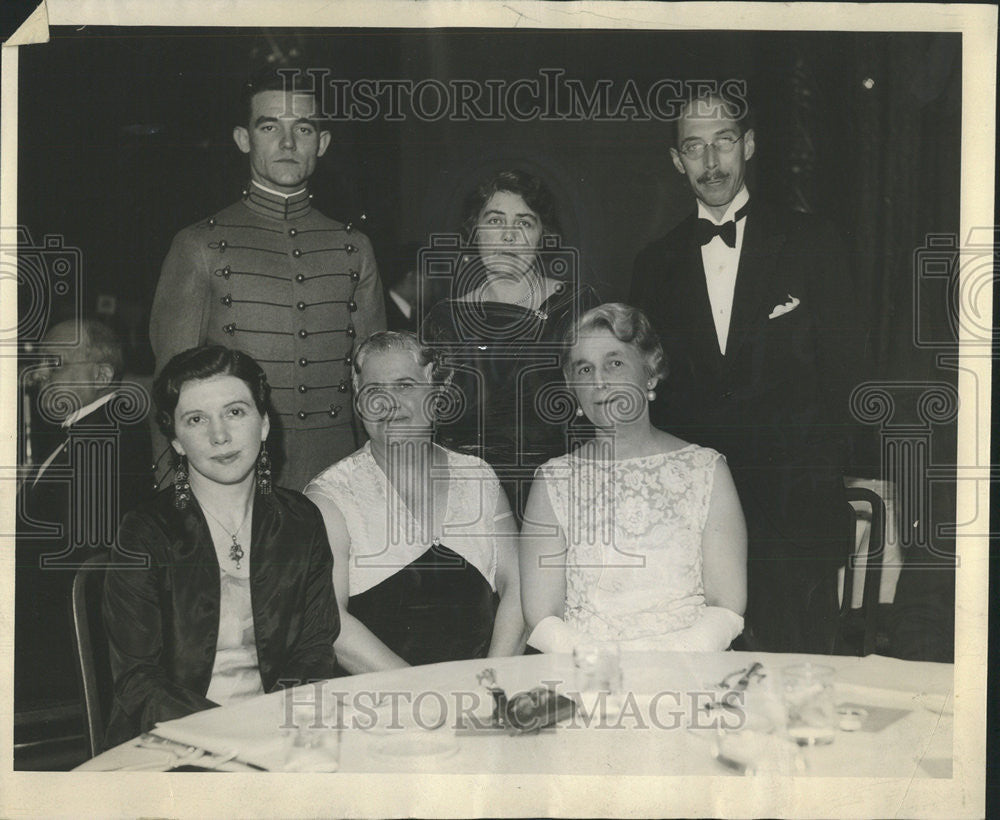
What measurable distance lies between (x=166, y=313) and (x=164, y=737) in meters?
0.90

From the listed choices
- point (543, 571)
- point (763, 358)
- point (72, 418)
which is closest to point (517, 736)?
point (543, 571)

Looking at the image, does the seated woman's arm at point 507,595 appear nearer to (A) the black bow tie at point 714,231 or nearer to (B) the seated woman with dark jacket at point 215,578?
(B) the seated woman with dark jacket at point 215,578

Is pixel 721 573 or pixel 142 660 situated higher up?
pixel 721 573

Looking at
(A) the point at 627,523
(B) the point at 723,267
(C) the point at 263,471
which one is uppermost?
(B) the point at 723,267

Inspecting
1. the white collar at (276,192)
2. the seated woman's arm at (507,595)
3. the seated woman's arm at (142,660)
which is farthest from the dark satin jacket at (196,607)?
the white collar at (276,192)

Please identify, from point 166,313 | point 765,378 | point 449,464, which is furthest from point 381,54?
point 765,378

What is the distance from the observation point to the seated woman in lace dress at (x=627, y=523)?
1.95 meters

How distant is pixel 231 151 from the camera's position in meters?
1.96

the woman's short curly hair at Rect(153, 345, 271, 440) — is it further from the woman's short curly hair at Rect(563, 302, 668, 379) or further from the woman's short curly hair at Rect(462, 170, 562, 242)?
the woman's short curly hair at Rect(563, 302, 668, 379)

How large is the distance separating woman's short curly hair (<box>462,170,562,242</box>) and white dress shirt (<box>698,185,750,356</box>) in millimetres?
327

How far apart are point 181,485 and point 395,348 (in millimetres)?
542

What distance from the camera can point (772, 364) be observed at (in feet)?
6.47

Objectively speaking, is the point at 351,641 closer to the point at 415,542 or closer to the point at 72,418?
the point at 415,542

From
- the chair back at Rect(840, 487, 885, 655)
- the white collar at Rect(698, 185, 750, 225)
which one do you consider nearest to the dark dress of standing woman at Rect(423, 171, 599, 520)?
the white collar at Rect(698, 185, 750, 225)
